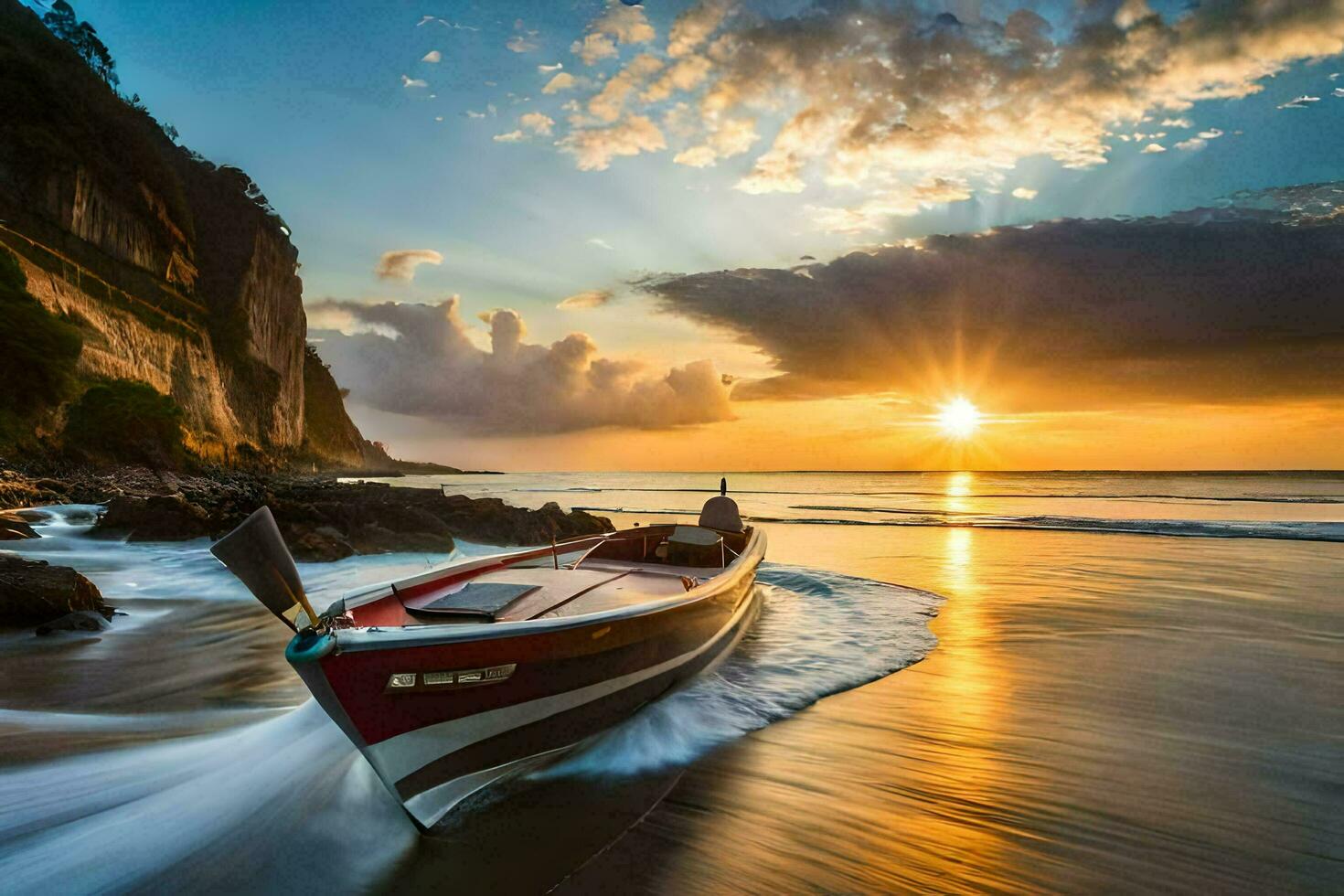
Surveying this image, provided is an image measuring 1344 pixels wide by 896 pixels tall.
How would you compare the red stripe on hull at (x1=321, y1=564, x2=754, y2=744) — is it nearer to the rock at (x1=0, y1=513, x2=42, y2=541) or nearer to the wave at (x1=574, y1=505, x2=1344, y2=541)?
the rock at (x1=0, y1=513, x2=42, y2=541)

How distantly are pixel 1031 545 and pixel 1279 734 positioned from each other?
699 inches

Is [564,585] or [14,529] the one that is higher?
[564,585]

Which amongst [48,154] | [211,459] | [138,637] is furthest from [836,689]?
[48,154]

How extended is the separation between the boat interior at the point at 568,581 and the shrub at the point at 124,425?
33.7 meters

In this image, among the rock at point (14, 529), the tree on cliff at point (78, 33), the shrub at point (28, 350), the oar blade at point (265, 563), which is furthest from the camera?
the tree on cliff at point (78, 33)

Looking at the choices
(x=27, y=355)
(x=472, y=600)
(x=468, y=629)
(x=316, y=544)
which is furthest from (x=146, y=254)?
(x=468, y=629)

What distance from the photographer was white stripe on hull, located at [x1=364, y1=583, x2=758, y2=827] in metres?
4.38

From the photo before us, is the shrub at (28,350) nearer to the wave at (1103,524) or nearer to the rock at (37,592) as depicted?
the rock at (37,592)

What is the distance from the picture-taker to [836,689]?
7871 millimetres

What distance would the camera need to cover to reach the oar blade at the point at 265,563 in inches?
161

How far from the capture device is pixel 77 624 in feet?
29.0

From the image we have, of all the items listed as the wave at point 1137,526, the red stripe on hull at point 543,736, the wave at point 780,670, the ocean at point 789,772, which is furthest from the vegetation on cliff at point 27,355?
the red stripe on hull at point 543,736

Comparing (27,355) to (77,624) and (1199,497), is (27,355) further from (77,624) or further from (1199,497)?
(1199,497)

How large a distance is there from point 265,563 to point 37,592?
7.31 metres
